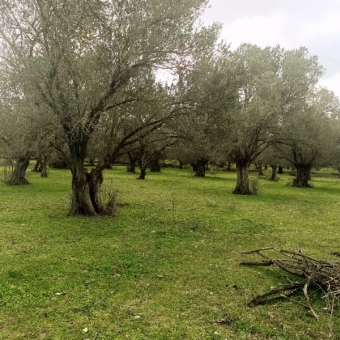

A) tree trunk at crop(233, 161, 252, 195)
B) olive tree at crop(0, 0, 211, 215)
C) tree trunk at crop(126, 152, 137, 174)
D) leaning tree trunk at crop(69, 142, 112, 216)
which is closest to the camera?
olive tree at crop(0, 0, 211, 215)

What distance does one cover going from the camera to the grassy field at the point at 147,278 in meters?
5.50

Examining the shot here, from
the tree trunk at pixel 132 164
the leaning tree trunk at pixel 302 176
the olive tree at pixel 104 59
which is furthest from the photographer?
the tree trunk at pixel 132 164

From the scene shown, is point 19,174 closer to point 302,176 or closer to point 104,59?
point 104,59

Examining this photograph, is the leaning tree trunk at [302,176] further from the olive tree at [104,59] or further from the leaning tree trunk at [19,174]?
the olive tree at [104,59]

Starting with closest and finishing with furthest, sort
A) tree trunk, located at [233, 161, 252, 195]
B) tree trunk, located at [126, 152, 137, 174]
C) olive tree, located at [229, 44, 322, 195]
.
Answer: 1. olive tree, located at [229, 44, 322, 195]
2. tree trunk, located at [233, 161, 252, 195]
3. tree trunk, located at [126, 152, 137, 174]

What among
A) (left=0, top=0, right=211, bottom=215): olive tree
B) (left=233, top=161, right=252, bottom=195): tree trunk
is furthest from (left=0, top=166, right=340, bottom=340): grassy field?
(left=233, top=161, right=252, bottom=195): tree trunk

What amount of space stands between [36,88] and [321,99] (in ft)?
101

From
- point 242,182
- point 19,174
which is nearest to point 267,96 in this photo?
point 242,182

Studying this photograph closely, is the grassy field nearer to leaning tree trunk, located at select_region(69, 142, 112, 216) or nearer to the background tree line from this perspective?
leaning tree trunk, located at select_region(69, 142, 112, 216)

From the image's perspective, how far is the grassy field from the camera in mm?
5504

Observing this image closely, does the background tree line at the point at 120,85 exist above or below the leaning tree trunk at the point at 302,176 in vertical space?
above

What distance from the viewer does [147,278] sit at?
7.62 meters

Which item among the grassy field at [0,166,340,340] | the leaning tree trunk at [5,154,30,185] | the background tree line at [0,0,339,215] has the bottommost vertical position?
the grassy field at [0,166,340,340]

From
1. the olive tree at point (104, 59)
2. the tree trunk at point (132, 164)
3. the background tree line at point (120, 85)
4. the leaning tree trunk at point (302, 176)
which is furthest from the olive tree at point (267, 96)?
the tree trunk at point (132, 164)
